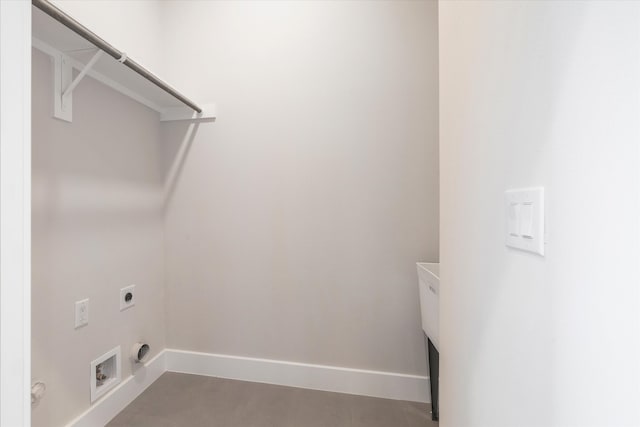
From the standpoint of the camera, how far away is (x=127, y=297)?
149 centimetres

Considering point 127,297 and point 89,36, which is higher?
point 89,36

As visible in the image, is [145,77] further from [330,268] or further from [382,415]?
[382,415]

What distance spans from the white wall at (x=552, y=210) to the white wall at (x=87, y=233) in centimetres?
152

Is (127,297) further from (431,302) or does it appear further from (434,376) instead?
(434,376)

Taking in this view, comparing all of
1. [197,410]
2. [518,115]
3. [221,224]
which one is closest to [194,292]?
[221,224]

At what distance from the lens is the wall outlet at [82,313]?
1215 millimetres

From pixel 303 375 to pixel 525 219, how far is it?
1.57 metres

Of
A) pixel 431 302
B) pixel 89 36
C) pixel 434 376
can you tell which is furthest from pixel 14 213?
pixel 434 376

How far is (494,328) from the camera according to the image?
23.3 inches

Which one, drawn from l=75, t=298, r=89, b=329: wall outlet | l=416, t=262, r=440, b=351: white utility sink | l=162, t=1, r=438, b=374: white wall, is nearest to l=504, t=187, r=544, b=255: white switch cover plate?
l=416, t=262, r=440, b=351: white utility sink

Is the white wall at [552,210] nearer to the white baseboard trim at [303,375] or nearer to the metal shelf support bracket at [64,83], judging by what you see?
the white baseboard trim at [303,375]

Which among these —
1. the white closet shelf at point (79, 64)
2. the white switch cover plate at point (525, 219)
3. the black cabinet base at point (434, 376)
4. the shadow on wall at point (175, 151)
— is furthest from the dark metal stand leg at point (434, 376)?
the white closet shelf at point (79, 64)

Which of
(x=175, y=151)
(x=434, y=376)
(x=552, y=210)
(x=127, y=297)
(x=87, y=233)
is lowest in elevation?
(x=434, y=376)

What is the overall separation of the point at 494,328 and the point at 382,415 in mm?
1150
